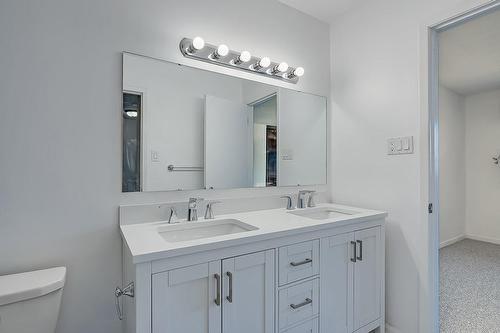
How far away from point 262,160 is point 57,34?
1.27m

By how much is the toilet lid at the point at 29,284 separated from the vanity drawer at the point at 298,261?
916mm

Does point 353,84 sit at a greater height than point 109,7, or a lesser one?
lesser

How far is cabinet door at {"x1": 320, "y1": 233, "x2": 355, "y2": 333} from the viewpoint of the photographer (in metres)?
1.34

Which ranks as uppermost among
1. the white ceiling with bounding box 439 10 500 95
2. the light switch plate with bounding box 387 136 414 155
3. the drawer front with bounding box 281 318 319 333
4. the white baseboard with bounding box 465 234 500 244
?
the white ceiling with bounding box 439 10 500 95

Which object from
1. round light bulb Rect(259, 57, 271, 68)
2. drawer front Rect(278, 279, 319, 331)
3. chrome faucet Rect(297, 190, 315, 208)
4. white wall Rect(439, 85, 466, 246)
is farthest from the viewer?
white wall Rect(439, 85, 466, 246)

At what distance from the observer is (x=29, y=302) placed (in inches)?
36.3

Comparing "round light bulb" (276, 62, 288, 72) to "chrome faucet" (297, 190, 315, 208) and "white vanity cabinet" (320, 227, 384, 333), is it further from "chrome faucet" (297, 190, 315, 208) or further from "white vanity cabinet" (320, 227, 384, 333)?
"white vanity cabinet" (320, 227, 384, 333)

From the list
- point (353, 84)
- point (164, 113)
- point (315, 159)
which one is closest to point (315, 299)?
point (315, 159)

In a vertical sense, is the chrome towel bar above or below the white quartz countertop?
above

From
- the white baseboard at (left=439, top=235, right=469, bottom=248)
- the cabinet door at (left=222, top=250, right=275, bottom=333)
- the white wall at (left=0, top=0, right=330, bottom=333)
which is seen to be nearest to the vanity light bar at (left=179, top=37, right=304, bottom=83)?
the white wall at (left=0, top=0, right=330, bottom=333)

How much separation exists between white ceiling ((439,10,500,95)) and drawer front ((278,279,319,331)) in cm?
180

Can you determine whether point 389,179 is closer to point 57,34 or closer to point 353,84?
point 353,84

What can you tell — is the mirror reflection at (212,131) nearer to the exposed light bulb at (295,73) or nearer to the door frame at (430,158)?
the exposed light bulb at (295,73)

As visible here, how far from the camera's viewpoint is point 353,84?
6.45 ft
